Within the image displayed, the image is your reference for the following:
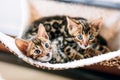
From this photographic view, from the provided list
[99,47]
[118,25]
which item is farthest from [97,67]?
[118,25]

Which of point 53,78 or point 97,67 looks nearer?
point 97,67

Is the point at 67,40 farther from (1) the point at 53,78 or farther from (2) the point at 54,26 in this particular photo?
(1) the point at 53,78

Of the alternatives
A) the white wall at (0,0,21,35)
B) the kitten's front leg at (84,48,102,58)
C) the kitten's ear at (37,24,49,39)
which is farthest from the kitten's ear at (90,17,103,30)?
the white wall at (0,0,21,35)

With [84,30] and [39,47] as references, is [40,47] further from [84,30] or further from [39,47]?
[84,30]

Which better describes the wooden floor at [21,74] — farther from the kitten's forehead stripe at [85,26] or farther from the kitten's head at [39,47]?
the kitten's forehead stripe at [85,26]

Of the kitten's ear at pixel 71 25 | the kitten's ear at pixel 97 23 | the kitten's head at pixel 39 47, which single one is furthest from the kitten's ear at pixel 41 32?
the kitten's ear at pixel 97 23

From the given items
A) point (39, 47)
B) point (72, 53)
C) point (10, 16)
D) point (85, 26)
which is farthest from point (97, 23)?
point (10, 16)
